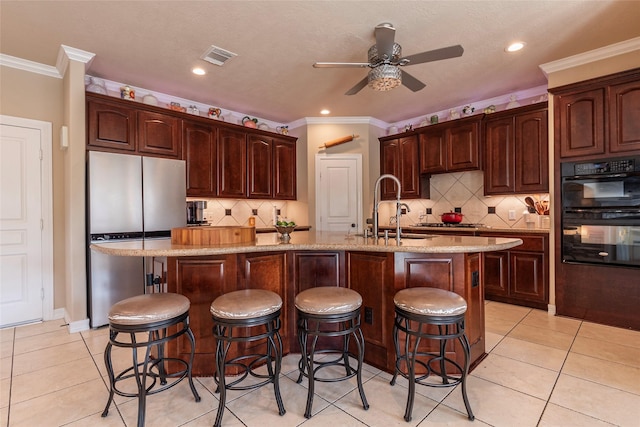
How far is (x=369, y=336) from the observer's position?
2.25m

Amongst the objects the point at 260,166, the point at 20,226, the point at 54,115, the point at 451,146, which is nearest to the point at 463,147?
the point at 451,146

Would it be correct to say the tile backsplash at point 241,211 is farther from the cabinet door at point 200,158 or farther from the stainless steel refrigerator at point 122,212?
the stainless steel refrigerator at point 122,212

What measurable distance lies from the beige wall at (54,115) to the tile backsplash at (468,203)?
14.5 feet

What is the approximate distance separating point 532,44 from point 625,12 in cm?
61

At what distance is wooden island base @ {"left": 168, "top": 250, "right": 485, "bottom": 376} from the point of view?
205 cm

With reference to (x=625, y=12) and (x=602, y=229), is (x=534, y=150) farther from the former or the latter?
(x=625, y=12)

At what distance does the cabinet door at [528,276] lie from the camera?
3.40 metres

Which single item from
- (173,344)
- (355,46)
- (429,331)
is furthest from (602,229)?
(173,344)

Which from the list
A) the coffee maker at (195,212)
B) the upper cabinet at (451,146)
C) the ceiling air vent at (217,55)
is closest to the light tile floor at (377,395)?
the coffee maker at (195,212)

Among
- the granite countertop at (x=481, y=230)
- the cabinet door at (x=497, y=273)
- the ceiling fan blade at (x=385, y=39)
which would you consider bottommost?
the cabinet door at (x=497, y=273)

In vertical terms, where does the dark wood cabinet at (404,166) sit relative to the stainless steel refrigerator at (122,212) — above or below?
above

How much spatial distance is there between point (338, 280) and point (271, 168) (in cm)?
288

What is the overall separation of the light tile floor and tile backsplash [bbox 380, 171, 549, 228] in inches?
74.8

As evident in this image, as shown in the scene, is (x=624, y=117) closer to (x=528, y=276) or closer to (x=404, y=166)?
(x=528, y=276)
